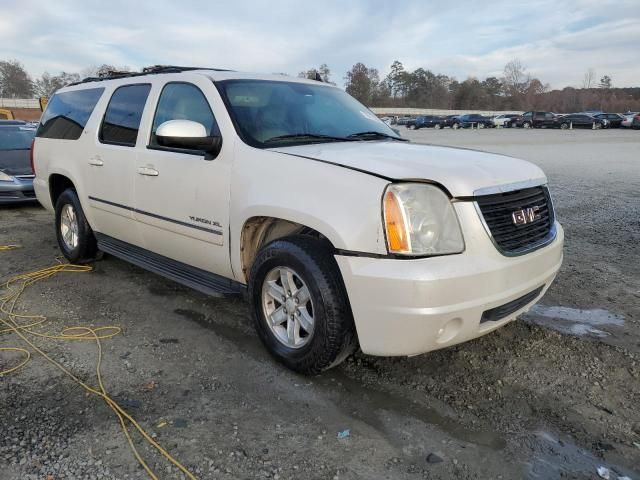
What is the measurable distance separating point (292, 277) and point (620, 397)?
6.61 ft

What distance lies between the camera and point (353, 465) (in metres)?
2.41

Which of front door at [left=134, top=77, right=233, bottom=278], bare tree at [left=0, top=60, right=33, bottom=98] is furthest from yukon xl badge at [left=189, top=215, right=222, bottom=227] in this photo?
bare tree at [left=0, top=60, right=33, bottom=98]

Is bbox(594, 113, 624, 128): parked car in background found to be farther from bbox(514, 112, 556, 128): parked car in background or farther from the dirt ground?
the dirt ground

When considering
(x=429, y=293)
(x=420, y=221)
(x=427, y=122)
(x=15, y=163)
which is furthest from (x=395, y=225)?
(x=427, y=122)

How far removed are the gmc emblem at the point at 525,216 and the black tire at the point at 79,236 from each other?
4.15 meters

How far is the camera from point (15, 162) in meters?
9.54

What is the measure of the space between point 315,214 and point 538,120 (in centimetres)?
5437

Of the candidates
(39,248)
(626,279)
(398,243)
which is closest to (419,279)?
(398,243)

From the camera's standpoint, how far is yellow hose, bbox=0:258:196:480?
2572mm

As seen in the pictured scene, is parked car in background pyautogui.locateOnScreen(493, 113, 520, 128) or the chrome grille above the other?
parked car in background pyautogui.locateOnScreen(493, 113, 520, 128)

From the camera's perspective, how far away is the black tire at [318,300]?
2.85m

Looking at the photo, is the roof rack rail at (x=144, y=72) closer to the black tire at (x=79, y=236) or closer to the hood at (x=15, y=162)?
the black tire at (x=79, y=236)

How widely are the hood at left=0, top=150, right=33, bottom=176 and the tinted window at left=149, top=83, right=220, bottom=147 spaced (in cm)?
644

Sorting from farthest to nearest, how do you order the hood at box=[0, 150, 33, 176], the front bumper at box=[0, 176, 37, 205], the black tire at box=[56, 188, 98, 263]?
the hood at box=[0, 150, 33, 176], the front bumper at box=[0, 176, 37, 205], the black tire at box=[56, 188, 98, 263]
